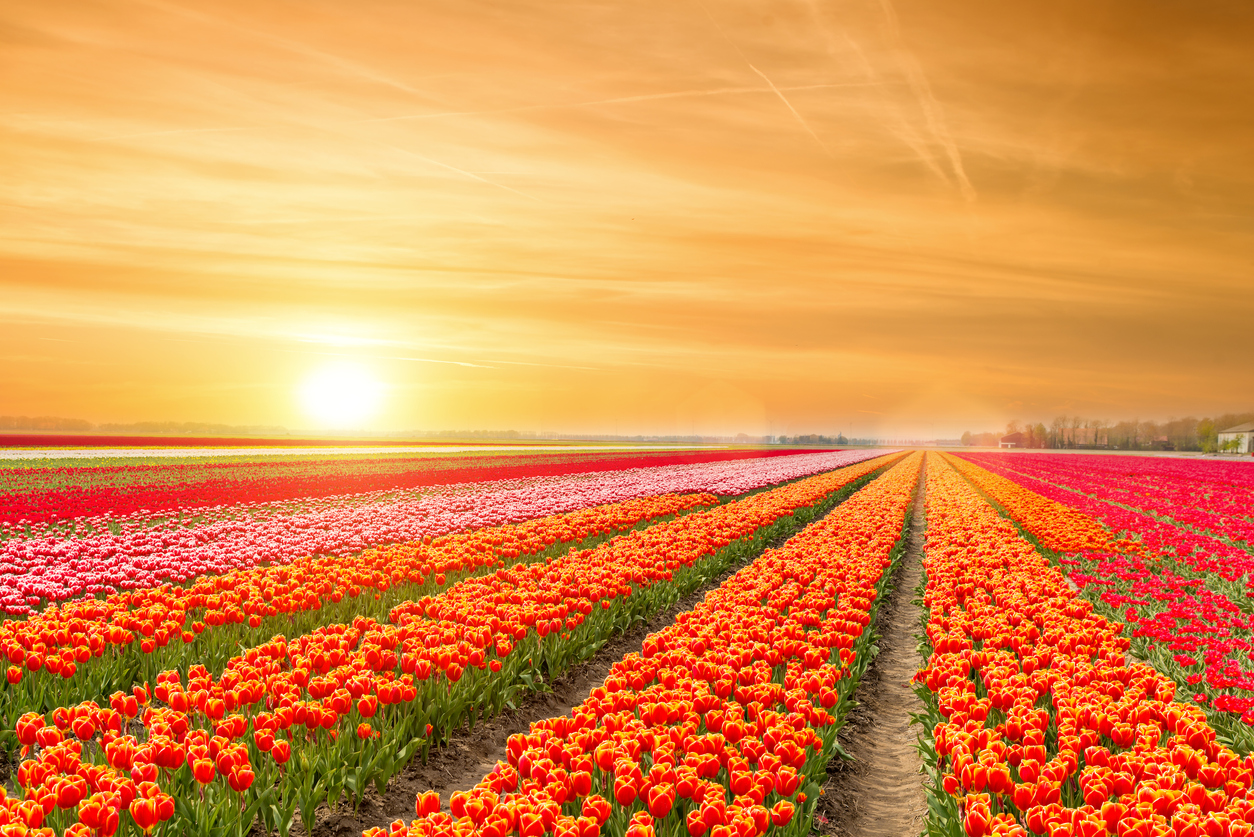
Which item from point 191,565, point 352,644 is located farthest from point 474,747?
point 191,565

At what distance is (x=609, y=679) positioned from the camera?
6156mm

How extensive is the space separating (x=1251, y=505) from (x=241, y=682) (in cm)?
3293

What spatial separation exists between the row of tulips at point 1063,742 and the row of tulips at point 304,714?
4.21 m

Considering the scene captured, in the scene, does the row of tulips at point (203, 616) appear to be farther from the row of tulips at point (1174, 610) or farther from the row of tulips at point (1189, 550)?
the row of tulips at point (1189, 550)

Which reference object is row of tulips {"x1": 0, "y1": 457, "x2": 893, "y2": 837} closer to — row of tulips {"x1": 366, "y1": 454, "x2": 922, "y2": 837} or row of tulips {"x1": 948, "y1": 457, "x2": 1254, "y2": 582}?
row of tulips {"x1": 366, "y1": 454, "x2": 922, "y2": 837}

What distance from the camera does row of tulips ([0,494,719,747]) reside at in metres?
7.02

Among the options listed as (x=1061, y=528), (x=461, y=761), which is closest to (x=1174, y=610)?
(x=1061, y=528)

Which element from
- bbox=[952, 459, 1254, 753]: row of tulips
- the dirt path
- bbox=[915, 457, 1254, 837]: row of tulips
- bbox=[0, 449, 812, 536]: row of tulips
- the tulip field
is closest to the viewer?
bbox=[915, 457, 1254, 837]: row of tulips

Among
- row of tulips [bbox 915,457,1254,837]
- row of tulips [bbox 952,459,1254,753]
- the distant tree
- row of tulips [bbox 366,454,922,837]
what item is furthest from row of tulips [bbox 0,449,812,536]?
the distant tree

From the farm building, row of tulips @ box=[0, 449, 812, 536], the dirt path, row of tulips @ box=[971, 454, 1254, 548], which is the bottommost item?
the dirt path

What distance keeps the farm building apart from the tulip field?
459 feet

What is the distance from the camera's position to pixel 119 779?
14.4 feet

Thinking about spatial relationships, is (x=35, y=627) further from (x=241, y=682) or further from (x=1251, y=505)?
(x=1251, y=505)

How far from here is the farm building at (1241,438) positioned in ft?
401
